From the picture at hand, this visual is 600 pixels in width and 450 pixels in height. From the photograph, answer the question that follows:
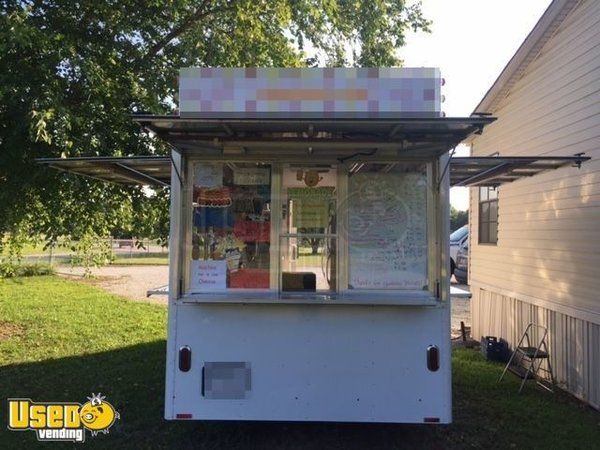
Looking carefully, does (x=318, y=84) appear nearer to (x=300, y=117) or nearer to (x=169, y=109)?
(x=300, y=117)

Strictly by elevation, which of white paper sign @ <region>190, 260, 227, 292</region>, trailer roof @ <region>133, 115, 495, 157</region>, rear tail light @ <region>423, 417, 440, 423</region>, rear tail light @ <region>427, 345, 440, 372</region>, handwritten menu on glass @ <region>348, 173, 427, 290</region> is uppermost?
trailer roof @ <region>133, 115, 495, 157</region>

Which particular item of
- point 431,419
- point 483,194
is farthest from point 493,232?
point 431,419

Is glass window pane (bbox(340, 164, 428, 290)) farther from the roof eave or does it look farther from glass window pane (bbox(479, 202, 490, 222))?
glass window pane (bbox(479, 202, 490, 222))

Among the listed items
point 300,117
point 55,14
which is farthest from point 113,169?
point 55,14

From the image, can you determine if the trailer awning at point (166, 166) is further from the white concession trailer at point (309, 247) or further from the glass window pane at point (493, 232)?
the glass window pane at point (493, 232)

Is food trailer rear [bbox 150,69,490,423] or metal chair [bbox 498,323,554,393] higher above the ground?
food trailer rear [bbox 150,69,490,423]

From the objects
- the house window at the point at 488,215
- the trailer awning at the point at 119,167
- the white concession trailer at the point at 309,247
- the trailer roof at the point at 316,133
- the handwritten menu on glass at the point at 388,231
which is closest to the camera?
the trailer roof at the point at 316,133

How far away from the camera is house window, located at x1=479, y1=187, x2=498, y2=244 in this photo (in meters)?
9.45

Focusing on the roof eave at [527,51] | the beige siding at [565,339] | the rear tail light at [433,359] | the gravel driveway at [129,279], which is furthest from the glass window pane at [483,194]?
the gravel driveway at [129,279]

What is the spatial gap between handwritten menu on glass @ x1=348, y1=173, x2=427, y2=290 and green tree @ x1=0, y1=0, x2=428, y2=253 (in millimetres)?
3729

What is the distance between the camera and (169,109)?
838 centimetres

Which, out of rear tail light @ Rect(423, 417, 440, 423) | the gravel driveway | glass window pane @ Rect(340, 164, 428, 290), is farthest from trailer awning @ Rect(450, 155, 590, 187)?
the gravel driveway

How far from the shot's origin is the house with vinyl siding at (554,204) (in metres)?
6.16

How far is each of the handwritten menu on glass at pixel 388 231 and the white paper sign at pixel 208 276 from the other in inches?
38.9
